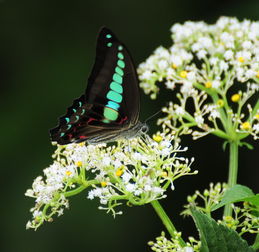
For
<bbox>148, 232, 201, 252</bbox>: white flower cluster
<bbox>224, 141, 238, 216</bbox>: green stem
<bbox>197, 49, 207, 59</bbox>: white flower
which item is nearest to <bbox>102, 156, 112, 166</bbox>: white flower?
<bbox>148, 232, 201, 252</bbox>: white flower cluster

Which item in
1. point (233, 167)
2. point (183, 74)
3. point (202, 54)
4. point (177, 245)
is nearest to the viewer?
point (177, 245)

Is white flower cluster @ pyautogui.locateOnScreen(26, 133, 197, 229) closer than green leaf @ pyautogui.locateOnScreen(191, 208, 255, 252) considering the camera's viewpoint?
No

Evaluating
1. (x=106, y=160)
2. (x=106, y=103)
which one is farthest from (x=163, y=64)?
(x=106, y=160)

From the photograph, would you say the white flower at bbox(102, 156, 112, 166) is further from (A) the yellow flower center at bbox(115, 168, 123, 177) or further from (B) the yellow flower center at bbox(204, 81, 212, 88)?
(B) the yellow flower center at bbox(204, 81, 212, 88)

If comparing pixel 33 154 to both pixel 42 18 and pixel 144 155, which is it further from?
pixel 144 155

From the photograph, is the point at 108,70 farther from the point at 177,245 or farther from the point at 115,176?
the point at 177,245

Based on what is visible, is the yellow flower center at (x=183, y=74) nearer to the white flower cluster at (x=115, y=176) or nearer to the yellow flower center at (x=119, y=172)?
the white flower cluster at (x=115, y=176)
